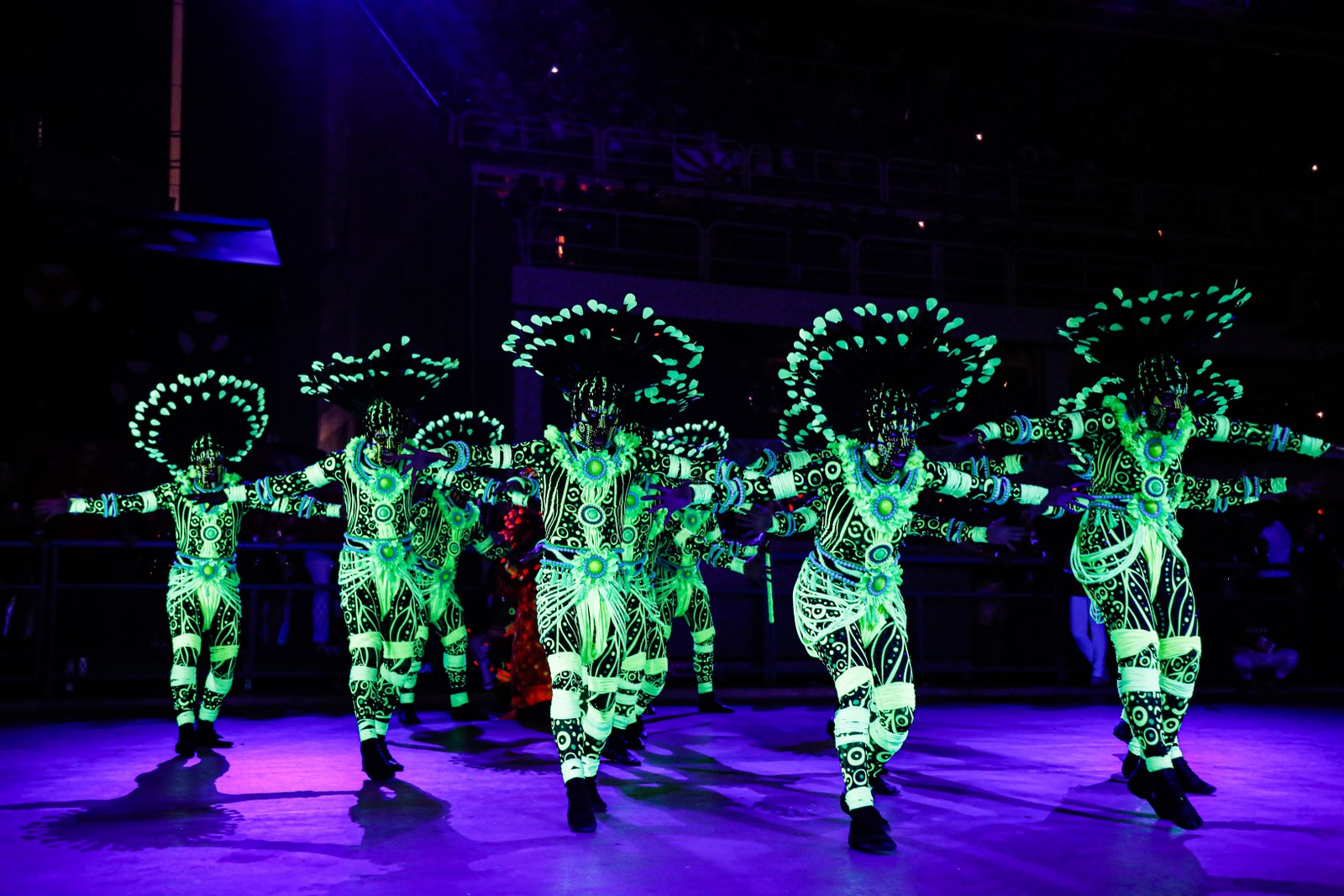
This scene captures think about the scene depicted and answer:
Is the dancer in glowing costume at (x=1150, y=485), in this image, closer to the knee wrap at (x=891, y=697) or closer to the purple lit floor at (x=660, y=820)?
the purple lit floor at (x=660, y=820)

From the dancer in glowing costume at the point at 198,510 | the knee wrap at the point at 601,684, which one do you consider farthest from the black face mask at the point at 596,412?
the dancer in glowing costume at the point at 198,510

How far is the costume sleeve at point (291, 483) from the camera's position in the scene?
825 cm

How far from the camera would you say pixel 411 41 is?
845 inches

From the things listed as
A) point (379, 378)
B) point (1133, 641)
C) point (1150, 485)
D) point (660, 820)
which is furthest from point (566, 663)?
point (1150, 485)

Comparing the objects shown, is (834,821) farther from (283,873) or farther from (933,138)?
(933,138)

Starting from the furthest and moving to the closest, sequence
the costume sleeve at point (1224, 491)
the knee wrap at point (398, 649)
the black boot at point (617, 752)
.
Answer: the black boot at point (617, 752) < the knee wrap at point (398, 649) < the costume sleeve at point (1224, 491)

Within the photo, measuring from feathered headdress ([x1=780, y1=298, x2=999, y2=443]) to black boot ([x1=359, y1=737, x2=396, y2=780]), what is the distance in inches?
135

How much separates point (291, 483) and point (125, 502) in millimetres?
1533

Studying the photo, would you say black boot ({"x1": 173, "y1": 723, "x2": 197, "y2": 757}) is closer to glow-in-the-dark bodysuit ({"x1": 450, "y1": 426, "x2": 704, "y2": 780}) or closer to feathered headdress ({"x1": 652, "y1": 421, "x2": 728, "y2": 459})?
glow-in-the-dark bodysuit ({"x1": 450, "y1": 426, "x2": 704, "y2": 780})

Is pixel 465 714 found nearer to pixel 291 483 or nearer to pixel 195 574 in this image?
pixel 195 574

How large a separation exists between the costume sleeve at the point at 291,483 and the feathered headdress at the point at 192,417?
0.57 meters

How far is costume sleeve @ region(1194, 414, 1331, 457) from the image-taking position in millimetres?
7145

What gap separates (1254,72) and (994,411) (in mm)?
9715

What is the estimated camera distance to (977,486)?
6648 mm
